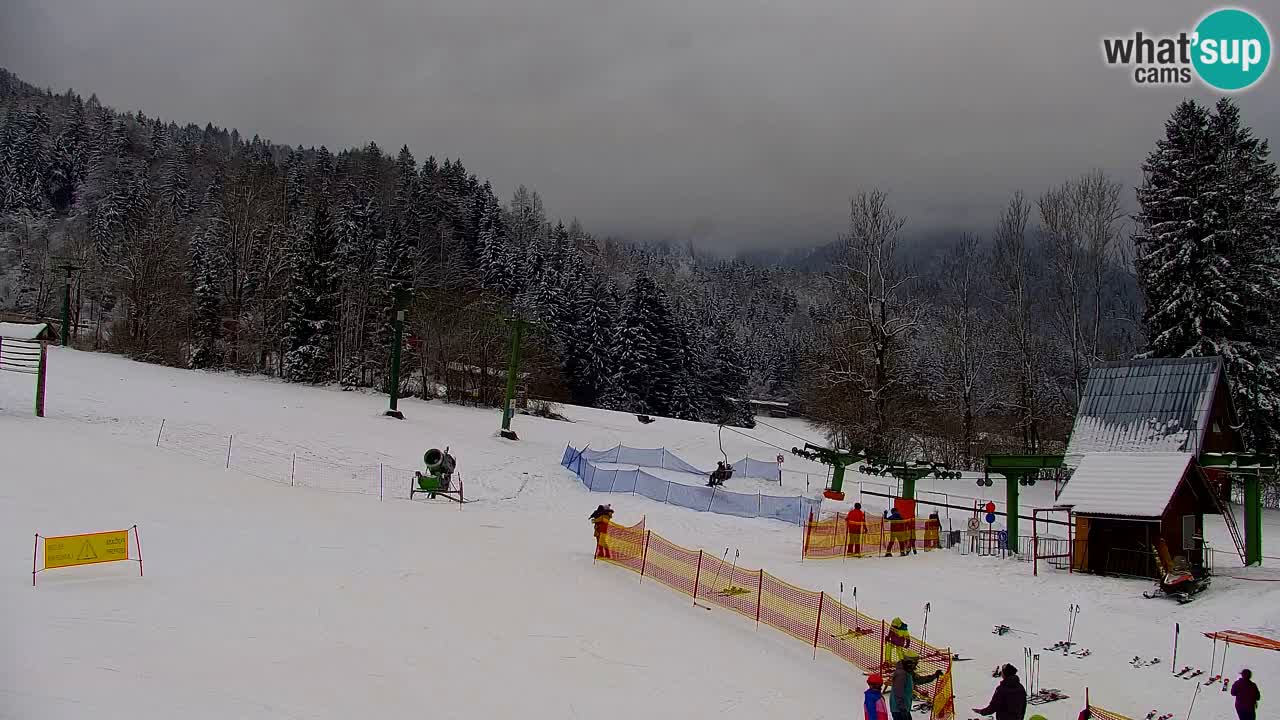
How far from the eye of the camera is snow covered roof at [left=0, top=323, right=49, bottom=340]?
27.3 meters

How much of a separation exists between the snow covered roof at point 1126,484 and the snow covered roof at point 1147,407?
133 centimetres

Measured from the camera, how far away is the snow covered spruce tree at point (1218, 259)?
32750 millimetres

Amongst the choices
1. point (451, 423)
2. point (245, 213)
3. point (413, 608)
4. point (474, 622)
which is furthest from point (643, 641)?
point (245, 213)

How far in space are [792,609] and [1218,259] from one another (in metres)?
29.1

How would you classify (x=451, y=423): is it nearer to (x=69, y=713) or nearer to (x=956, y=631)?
(x=956, y=631)

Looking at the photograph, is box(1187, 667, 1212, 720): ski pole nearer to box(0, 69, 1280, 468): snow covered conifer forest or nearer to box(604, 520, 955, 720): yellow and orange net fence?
box(604, 520, 955, 720): yellow and orange net fence

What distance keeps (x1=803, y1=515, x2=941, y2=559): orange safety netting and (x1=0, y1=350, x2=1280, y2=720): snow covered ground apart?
0.80 m

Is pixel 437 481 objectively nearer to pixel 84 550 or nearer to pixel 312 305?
pixel 84 550

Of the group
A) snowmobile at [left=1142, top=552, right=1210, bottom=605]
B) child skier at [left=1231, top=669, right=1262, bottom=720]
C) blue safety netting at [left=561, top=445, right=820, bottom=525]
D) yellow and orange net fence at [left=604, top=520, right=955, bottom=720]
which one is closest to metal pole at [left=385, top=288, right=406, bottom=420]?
blue safety netting at [left=561, top=445, right=820, bottom=525]

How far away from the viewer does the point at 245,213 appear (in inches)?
2373

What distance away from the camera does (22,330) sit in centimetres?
2761

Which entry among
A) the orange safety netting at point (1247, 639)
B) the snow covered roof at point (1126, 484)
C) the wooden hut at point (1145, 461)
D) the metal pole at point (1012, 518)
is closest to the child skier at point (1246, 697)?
the orange safety netting at point (1247, 639)

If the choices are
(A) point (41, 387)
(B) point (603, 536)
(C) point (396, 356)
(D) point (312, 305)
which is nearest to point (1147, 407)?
(B) point (603, 536)

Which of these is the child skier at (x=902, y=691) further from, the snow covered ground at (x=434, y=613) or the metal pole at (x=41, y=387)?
the metal pole at (x=41, y=387)
